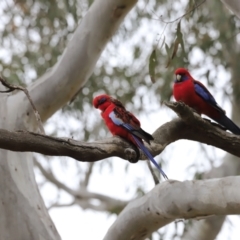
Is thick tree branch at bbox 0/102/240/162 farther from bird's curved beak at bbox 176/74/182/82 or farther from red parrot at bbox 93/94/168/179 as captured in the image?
bird's curved beak at bbox 176/74/182/82

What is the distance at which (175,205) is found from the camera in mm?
1784

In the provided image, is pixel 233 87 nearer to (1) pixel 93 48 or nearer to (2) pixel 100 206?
(1) pixel 93 48

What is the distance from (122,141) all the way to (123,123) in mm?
99

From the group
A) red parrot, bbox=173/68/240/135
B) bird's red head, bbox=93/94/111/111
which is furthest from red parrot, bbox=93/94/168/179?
red parrot, bbox=173/68/240/135

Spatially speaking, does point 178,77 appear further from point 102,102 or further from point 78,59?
point 78,59

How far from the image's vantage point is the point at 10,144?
142 cm

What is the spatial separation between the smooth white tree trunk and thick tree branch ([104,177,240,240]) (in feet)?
1.04

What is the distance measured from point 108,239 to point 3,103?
796 mm

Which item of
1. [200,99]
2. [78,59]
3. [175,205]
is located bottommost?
[175,205]

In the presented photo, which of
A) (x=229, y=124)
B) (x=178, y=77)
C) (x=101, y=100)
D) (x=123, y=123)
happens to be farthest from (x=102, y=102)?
(x=229, y=124)

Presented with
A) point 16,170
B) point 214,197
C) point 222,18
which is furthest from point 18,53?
point 214,197

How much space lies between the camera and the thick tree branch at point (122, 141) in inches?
56.8

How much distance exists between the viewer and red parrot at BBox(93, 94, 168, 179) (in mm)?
1803

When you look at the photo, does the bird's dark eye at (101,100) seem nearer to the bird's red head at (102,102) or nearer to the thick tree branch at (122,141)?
the bird's red head at (102,102)
